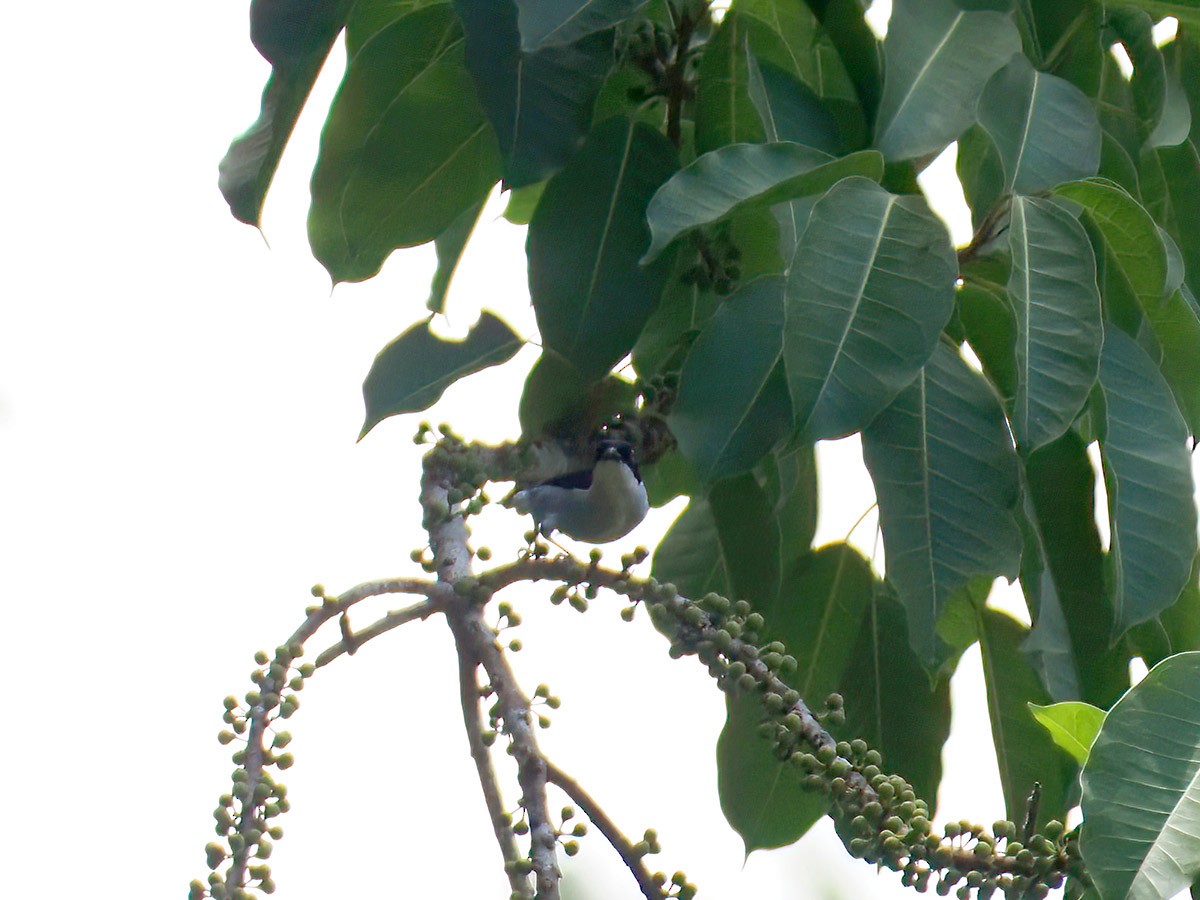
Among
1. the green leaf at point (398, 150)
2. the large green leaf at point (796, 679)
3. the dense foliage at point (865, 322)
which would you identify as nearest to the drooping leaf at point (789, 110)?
the dense foliage at point (865, 322)

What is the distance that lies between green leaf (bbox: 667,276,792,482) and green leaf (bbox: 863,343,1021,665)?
71 millimetres

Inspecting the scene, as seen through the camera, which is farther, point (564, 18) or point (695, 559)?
A: point (695, 559)

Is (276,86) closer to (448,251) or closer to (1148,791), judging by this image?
(448,251)

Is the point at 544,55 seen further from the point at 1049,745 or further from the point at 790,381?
the point at 1049,745

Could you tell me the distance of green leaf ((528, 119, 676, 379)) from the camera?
769 millimetres

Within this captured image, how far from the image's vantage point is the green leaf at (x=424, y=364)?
807mm

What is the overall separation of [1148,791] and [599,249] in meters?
0.48

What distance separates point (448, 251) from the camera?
1.00m

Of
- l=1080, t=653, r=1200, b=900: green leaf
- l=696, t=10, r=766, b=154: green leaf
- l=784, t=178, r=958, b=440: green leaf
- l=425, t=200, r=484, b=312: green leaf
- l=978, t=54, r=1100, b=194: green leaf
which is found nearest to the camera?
l=1080, t=653, r=1200, b=900: green leaf

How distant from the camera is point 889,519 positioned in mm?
687

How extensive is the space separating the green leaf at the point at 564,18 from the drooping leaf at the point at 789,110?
13cm

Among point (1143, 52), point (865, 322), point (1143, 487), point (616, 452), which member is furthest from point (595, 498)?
point (1143, 52)

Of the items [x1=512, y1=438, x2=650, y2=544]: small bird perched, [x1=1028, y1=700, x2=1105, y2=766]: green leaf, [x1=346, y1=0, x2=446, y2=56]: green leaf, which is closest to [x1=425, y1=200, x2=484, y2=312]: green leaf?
[x1=346, y1=0, x2=446, y2=56]: green leaf

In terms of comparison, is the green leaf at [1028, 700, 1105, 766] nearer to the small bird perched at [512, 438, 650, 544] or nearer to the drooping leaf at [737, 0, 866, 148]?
the small bird perched at [512, 438, 650, 544]
